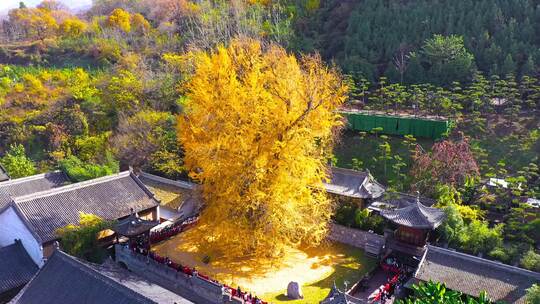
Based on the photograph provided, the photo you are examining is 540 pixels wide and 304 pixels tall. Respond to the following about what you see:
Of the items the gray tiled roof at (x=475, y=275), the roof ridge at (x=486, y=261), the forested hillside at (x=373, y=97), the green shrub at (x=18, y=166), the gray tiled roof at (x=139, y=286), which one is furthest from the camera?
the green shrub at (x=18, y=166)

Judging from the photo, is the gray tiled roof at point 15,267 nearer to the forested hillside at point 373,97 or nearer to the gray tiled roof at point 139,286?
the gray tiled roof at point 139,286

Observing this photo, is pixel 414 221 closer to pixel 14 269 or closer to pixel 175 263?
pixel 175 263

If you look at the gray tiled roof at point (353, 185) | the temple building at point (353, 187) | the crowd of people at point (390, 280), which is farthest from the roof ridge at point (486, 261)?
the gray tiled roof at point (353, 185)

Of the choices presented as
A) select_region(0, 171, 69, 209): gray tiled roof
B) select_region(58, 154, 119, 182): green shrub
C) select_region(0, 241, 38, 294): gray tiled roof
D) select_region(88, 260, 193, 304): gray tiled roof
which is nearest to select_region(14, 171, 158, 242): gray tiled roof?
select_region(0, 241, 38, 294): gray tiled roof

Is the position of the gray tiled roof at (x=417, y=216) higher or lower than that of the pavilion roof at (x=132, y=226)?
higher

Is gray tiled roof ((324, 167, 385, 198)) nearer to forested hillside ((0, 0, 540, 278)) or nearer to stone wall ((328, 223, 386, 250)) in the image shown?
forested hillside ((0, 0, 540, 278))

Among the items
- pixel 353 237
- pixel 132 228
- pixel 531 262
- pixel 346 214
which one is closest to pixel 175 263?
pixel 132 228

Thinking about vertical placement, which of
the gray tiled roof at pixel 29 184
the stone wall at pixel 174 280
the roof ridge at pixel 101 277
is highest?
the gray tiled roof at pixel 29 184
